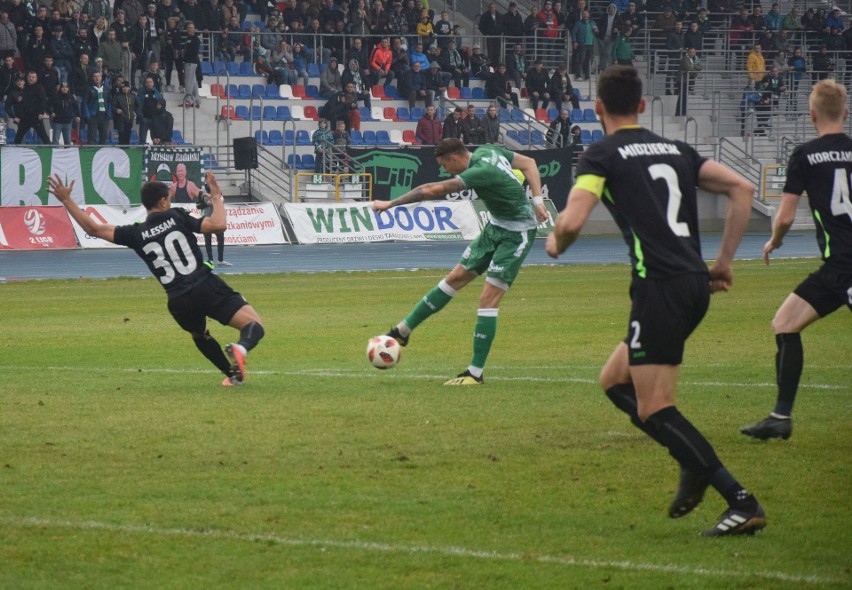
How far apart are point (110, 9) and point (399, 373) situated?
27390mm

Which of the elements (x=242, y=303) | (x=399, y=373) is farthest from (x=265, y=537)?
(x=399, y=373)

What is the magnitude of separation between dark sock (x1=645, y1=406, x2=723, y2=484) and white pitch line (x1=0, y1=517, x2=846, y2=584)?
0.60m

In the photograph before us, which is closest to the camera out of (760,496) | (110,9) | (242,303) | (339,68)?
(760,496)

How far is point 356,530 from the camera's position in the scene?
6051 millimetres

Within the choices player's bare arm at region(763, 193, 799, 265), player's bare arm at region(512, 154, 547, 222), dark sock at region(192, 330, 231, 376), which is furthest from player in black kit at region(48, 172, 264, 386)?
player's bare arm at region(763, 193, 799, 265)

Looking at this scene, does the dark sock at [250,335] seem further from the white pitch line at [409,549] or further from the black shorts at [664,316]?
the black shorts at [664,316]

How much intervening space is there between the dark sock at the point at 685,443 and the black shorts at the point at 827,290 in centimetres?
277

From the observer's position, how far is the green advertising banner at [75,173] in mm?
31797

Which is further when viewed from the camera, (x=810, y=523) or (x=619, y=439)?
(x=619, y=439)

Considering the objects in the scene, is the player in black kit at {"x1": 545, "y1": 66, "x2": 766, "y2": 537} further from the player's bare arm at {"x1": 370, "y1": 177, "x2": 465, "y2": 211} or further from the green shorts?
the green shorts

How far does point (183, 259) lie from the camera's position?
35.9ft

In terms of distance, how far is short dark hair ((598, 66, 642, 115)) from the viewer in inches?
232

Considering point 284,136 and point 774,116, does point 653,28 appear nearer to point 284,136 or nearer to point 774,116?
point 774,116

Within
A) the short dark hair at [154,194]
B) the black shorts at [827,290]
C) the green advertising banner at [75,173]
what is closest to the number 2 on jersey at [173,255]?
the short dark hair at [154,194]
